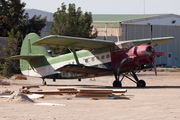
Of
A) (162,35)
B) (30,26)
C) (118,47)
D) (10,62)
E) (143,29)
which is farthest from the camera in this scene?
(162,35)

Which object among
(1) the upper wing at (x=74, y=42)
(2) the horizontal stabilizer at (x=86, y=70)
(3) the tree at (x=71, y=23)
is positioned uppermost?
(3) the tree at (x=71, y=23)

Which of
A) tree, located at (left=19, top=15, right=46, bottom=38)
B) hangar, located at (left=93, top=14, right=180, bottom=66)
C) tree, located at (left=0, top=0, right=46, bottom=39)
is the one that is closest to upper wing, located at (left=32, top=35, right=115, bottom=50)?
tree, located at (left=0, top=0, right=46, bottom=39)

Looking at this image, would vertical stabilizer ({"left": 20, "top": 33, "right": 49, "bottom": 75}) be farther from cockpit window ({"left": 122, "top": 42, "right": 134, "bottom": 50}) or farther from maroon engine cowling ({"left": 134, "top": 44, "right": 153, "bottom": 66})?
maroon engine cowling ({"left": 134, "top": 44, "right": 153, "bottom": 66})

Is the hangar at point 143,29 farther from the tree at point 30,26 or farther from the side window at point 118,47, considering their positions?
the side window at point 118,47

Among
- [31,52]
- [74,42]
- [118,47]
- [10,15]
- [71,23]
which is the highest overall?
[10,15]

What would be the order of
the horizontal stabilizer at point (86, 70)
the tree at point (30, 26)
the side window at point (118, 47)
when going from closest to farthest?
the horizontal stabilizer at point (86, 70), the side window at point (118, 47), the tree at point (30, 26)

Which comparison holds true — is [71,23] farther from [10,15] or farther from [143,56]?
[143,56]

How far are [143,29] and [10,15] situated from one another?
2574 cm

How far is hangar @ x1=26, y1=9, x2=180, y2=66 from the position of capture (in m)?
58.5

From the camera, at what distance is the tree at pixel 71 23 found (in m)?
41.9

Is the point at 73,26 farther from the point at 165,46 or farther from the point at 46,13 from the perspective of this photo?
the point at 46,13

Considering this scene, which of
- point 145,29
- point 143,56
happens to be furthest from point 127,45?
point 145,29

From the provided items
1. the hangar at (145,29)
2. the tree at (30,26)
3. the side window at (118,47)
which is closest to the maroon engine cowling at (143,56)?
the side window at (118,47)

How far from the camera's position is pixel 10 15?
5100cm
